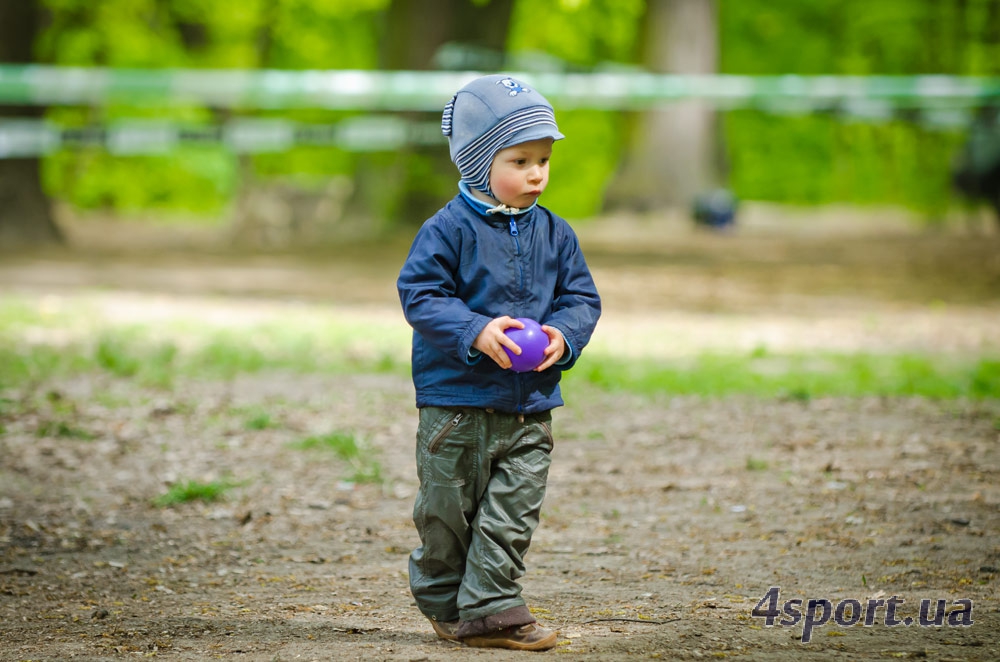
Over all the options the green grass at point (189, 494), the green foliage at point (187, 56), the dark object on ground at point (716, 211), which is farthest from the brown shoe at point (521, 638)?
the green foliage at point (187, 56)

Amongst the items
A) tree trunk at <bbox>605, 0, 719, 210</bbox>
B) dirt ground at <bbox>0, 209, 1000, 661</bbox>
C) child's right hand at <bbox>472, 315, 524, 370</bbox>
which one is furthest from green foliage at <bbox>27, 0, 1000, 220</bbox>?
child's right hand at <bbox>472, 315, 524, 370</bbox>

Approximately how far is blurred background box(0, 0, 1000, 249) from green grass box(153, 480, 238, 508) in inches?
477

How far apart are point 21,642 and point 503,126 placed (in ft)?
6.87

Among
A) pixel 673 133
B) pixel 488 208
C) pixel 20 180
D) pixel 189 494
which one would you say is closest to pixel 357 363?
pixel 189 494

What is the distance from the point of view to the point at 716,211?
69.2 ft

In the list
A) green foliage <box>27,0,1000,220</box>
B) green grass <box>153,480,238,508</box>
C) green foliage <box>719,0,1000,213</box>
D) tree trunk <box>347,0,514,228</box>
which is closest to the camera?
green grass <box>153,480,238,508</box>

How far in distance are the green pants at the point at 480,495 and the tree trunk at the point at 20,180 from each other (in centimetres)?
1540

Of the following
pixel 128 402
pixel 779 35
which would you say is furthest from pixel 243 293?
pixel 779 35

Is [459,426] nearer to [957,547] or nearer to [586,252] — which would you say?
[957,547]

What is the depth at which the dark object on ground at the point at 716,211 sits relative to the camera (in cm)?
2106

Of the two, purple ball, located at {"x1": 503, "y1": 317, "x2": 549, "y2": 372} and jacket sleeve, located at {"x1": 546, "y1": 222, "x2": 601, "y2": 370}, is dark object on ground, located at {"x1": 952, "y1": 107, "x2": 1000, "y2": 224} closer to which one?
jacket sleeve, located at {"x1": 546, "y1": 222, "x2": 601, "y2": 370}

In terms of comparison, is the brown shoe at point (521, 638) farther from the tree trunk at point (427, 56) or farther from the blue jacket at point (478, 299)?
the tree trunk at point (427, 56)

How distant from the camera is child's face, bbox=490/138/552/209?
3637 mm

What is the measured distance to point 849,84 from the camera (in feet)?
73.9
